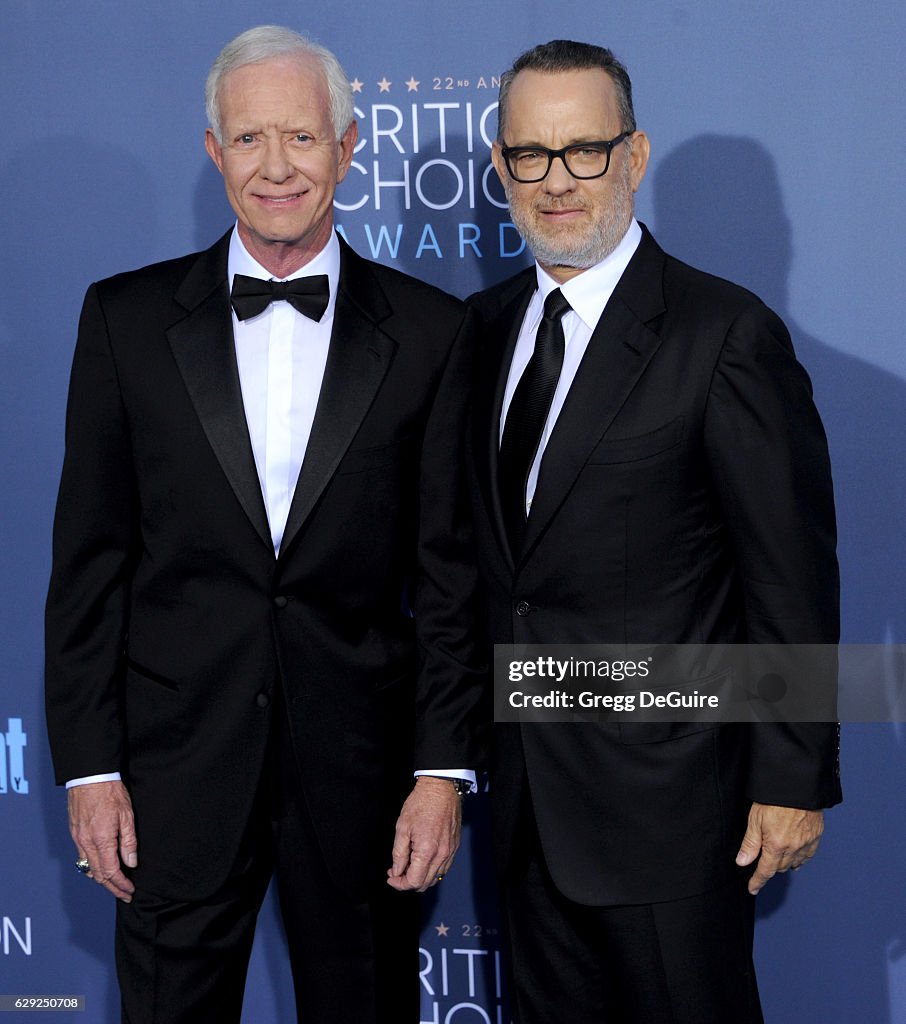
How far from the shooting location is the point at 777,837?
2150mm

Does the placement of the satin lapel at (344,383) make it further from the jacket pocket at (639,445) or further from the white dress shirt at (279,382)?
the jacket pocket at (639,445)

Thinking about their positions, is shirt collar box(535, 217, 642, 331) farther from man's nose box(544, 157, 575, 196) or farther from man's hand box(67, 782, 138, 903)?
man's hand box(67, 782, 138, 903)

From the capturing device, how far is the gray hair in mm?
2221

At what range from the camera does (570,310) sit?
2260 millimetres

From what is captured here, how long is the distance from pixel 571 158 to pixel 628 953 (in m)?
1.38

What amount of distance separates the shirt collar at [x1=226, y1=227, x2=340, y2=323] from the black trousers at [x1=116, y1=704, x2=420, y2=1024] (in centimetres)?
79

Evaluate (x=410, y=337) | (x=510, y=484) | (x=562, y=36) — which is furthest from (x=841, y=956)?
(x=562, y=36)

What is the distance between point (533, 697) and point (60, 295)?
5.35 ft

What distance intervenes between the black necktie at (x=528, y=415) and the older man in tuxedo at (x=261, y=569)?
0.10m

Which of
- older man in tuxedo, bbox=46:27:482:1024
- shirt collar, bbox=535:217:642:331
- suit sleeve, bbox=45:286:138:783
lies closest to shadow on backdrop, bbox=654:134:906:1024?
shirt collar, bbox=535:217:642:331

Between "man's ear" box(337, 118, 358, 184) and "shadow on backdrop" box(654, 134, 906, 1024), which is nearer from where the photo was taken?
"man's ear" box(337, 118, 358, 184)

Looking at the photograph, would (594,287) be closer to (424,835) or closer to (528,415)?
(528,415)

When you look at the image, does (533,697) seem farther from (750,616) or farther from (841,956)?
(841,956)

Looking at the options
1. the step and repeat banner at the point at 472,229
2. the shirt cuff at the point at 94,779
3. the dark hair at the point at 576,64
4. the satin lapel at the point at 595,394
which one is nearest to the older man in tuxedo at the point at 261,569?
the shirt cuff at the point at 94,779
